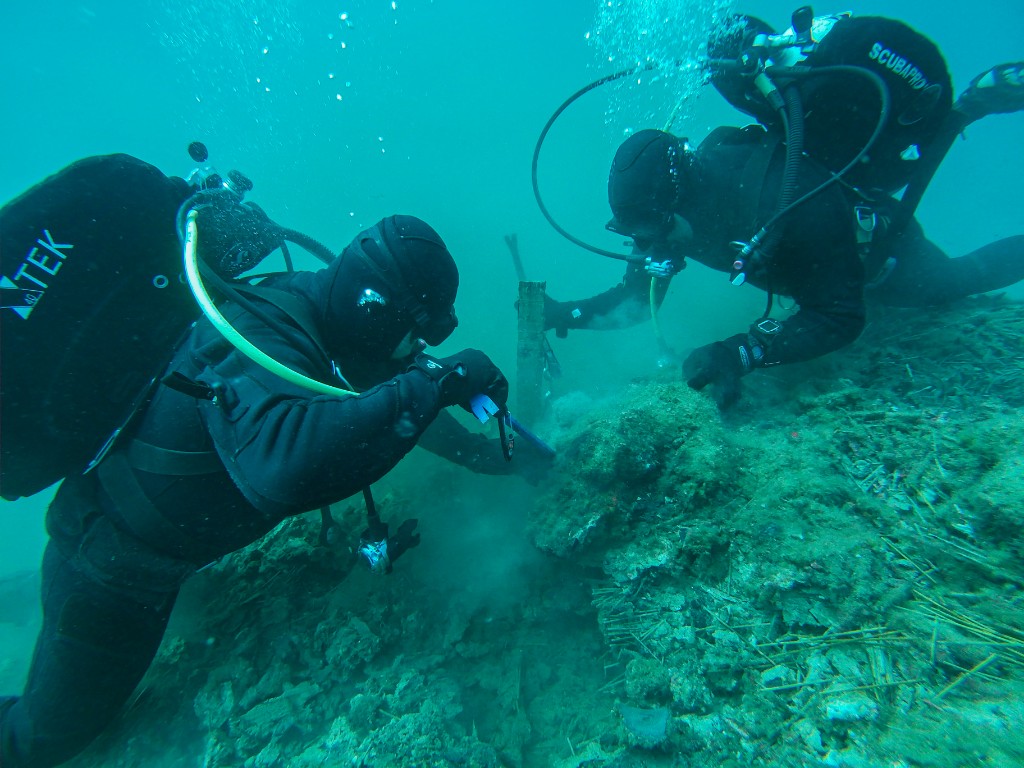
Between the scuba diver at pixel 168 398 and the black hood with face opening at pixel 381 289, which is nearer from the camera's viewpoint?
the scuba diver at pixel 168 398

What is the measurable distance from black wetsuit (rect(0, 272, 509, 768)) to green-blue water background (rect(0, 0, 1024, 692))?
1223 inches

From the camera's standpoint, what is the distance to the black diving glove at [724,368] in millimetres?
3371

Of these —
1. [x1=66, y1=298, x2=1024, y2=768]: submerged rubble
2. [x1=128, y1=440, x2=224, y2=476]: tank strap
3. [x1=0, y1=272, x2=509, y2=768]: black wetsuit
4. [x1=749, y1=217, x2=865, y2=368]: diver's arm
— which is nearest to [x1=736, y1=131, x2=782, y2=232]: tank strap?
[x1=749, y1=217, x2=865, y2=368]: diver's arm

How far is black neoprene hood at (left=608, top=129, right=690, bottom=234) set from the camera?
3.51 m

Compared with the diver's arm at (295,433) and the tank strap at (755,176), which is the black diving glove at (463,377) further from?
the tank strap at (755,176)

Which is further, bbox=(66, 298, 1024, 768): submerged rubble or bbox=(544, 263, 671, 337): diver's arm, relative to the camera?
bbox=(544, 263, 671, 337): diver's arm

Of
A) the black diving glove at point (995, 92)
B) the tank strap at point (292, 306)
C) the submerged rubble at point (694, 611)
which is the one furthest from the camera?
the black diving glove at point (995, 92)

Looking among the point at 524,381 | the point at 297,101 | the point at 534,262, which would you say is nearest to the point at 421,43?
the point at 297,101

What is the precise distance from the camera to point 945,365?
10.6 feet

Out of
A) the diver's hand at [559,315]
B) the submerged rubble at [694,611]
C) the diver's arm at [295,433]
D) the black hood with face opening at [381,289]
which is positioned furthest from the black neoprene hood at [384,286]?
the diver's hand at [559,315]

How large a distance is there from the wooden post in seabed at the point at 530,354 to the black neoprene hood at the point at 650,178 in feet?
5.15

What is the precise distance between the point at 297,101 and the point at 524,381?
353 feet

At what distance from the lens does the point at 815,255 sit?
3146 millimetres

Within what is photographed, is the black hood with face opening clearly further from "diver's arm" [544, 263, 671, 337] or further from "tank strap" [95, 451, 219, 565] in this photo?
"diver's arm" [544, 263, 671, 337]
